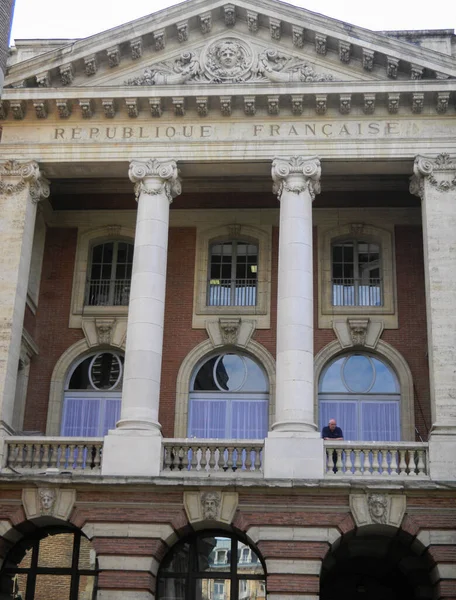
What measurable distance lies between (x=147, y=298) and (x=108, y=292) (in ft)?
18.7

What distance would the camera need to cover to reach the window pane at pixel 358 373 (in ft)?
104

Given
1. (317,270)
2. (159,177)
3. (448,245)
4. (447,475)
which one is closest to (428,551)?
(447,475)

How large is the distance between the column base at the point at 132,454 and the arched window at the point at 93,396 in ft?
16.2

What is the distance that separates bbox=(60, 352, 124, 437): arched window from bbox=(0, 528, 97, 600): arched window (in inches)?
174

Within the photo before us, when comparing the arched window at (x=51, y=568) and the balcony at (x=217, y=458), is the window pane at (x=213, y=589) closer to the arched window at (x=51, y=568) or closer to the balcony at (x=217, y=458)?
the arched window at (x=51, y=568)

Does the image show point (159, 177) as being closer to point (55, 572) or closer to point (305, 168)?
point (305, 168)

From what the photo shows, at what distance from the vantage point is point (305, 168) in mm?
29234

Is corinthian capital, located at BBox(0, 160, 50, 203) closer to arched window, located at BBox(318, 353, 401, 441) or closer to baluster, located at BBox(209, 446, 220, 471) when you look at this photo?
baluster, located at BBox(209, 446, 220, 471)

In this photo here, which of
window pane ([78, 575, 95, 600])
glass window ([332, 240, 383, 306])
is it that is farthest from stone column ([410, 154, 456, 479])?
window pane ([78, 575, 95, 600])

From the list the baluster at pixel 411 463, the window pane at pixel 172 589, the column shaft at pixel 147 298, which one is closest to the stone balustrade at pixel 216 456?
the column shaft at pixel 147 298

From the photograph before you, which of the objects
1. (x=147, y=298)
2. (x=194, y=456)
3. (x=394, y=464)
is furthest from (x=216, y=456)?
(x=147, y=298)

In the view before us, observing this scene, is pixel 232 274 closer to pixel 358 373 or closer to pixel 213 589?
pixel 358 373

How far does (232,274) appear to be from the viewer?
3325 cm

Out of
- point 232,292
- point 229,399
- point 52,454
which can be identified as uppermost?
point 232,292
